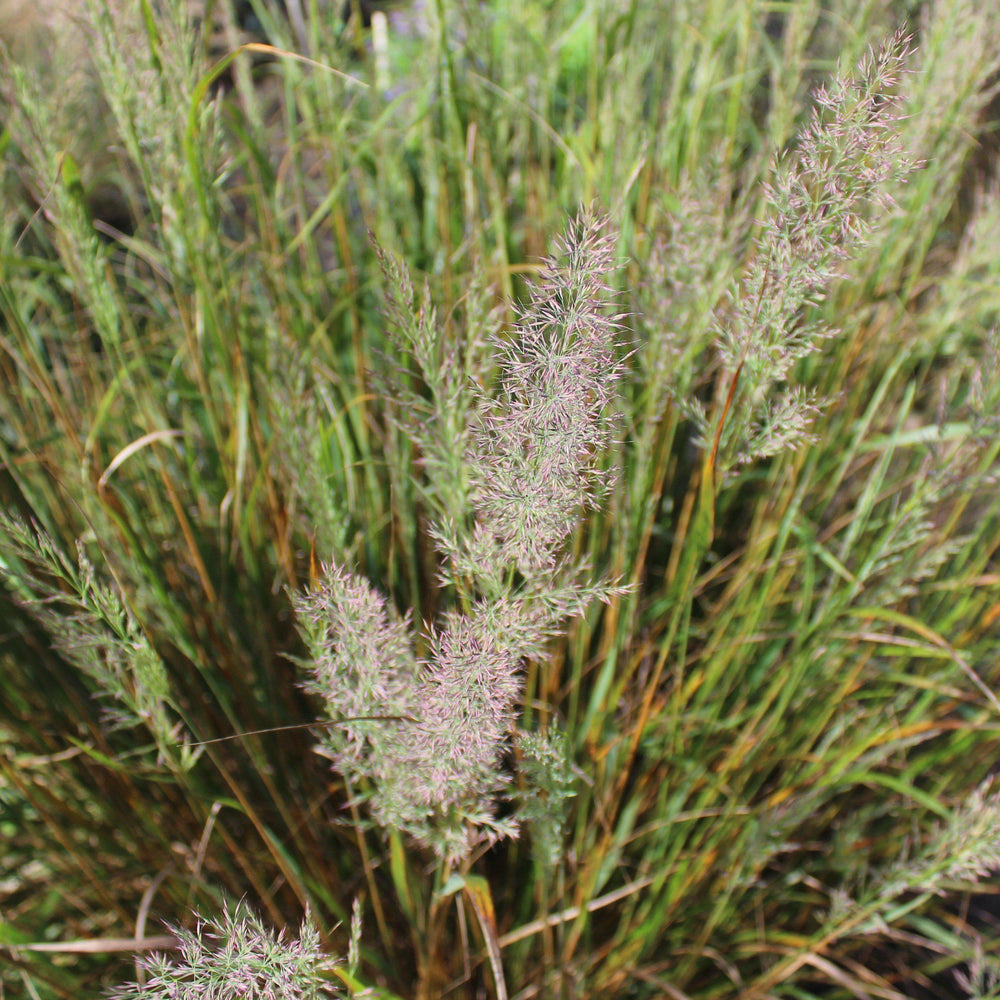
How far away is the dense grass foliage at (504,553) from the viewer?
689mm

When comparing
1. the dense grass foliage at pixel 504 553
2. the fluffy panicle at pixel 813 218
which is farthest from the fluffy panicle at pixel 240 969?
the fluffy panicle at pixel 813 218

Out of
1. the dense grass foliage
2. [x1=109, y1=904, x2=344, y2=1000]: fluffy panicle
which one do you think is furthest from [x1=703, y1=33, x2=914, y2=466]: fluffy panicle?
[x1=109, y1=904, x2=344, y2=1000]: fluffy panicle

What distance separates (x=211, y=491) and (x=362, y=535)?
0.36 metres

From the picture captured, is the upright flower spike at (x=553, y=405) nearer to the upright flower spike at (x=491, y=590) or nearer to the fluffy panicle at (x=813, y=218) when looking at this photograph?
the upright flower spike at (x=491, y=590)

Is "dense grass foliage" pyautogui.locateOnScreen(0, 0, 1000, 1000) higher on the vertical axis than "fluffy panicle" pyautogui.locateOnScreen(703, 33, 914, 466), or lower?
lower

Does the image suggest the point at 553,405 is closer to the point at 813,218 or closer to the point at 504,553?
the point at 504,553

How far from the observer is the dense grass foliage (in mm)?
689

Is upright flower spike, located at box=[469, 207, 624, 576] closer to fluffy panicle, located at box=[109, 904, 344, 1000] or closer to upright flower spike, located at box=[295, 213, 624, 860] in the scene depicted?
upright flower spike, located at box=[295, 213, 624, 860]

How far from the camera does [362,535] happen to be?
118 centimetres

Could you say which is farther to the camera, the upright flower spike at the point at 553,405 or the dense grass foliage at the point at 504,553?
the dense grass foliage at the point at 504,553

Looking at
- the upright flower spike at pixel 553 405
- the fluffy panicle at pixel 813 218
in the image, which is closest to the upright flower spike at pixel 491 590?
the upright flower spike at pixel 553 405

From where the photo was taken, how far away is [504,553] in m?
0.64

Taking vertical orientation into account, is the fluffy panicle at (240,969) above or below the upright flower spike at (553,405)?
below

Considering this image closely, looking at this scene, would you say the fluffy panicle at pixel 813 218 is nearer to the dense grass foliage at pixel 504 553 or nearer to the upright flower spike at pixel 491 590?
the dense grass foliage at pixel 504 553
